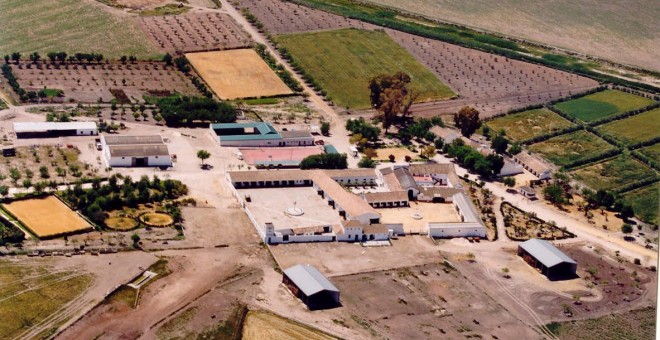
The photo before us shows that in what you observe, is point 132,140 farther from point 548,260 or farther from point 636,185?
point 636,185

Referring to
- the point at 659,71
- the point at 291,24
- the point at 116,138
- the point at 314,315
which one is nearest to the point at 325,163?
the point at 116,138

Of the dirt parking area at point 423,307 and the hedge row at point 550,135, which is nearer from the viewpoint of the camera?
the dirt parking area at point 423,307

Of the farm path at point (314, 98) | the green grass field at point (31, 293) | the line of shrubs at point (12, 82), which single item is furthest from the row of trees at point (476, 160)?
the line of shrubs at point (12, 82)

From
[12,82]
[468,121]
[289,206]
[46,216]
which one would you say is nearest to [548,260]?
[289,206]

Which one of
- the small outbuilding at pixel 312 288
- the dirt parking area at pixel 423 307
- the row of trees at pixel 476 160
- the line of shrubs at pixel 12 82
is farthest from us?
the line of shrubs at pixel 12 82

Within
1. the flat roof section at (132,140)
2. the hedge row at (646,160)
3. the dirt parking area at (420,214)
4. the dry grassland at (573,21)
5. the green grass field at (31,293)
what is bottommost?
the green grass field at (31,293)

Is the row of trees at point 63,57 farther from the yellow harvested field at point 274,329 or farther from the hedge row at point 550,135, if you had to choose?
the yellow harvested field at point 274,329
